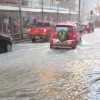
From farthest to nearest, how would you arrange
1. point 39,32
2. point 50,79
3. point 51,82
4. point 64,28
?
point 39,32, point 64,28, point 50,79, point 51,82

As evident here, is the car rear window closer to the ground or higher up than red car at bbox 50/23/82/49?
higher up

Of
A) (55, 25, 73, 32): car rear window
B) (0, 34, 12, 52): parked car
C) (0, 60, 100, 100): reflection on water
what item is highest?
(55, 25, 73, 32): car rear window

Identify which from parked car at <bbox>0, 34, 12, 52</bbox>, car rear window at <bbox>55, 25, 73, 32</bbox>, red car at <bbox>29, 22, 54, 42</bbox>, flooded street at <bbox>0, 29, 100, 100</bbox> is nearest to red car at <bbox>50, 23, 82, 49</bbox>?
car rear window at <bbox>55, 25, 73, 32</bbox>

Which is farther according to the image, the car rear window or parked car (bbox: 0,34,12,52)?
the car rear window

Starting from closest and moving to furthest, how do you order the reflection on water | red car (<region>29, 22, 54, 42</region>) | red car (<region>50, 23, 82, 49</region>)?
the reflection on water < red car (<region>50, 23, 82, 49</region>) < red car (<region>29, 22, 54, 42</region>)

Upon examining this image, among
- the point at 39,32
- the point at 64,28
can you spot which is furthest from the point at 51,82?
the point at 39,32

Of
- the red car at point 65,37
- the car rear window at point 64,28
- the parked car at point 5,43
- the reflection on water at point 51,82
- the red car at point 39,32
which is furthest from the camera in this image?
the red car at point 39,32

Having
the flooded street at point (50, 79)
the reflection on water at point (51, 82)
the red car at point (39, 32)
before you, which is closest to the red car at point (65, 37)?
the flooded street at point (50, 79)

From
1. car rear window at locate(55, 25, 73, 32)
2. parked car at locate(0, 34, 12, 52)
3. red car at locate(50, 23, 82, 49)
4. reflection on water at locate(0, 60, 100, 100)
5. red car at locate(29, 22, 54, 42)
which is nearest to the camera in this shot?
reflection on water at locate(0, 60, 100, 100)

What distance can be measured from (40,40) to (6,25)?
3.42 meters

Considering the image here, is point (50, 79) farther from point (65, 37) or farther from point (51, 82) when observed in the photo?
point (65, 37)

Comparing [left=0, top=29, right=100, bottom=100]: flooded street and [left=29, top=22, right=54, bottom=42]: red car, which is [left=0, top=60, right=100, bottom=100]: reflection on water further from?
[left=29, top=22, right=54, bottom=42]: red car

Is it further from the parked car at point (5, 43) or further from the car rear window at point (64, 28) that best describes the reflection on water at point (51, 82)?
the car rear window at point (64, 28)

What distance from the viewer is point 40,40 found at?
30844 millimetres
